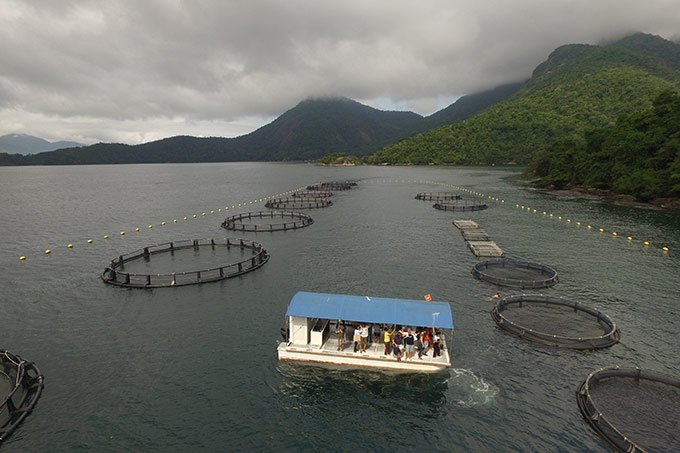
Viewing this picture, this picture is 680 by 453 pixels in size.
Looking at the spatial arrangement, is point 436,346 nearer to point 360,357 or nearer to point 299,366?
point 360,357

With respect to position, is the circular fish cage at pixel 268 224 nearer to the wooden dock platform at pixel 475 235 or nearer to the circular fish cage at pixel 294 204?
the circular fish cage at pixel 294 204

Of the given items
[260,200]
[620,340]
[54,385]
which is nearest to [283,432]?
[54,385]

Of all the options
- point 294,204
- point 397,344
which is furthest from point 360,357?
point 294,204

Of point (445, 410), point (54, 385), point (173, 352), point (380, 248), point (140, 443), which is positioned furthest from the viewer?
point (380, 248)

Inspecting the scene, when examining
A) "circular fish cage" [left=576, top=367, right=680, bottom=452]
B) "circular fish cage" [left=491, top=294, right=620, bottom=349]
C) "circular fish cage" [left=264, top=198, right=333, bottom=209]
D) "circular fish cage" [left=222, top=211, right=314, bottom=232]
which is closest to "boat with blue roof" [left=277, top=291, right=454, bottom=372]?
"circular fish cage" [left=491, top=294, right=620, bottom=349]

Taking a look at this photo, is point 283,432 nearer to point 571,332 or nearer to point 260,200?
point 571,332

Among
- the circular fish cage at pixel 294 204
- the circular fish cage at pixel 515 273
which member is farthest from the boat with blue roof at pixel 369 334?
the circular fish cage at pixel 294 204
